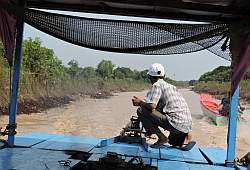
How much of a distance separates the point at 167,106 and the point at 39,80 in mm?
14934

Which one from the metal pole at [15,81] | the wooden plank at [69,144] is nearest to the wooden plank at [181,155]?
the wooden plank at [69,144]

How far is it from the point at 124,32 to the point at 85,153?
1.38 metres

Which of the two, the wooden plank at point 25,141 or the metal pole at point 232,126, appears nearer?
the metal pole at point 232,126

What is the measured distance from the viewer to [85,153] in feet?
12.5

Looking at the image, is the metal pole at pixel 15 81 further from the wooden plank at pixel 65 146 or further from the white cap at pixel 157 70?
the white cap at pixel 157 70

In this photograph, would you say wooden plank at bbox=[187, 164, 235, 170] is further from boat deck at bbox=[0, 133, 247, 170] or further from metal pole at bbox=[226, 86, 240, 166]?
metal pole at bbox=[226, 86, 240, 166]

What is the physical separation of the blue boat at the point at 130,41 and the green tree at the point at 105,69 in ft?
120

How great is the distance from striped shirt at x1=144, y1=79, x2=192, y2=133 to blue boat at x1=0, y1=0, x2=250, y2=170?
348 millimetres

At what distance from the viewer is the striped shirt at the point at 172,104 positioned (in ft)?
13.7

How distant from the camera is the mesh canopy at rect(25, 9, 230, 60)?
3.51 m

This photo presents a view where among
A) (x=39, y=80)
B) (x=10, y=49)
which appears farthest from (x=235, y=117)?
(x=39, y=80)

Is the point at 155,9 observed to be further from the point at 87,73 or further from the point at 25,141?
the point at 87,73

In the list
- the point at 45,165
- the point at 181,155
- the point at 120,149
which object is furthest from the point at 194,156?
the point at 45,165

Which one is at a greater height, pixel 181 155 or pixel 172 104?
pixel 172 104
